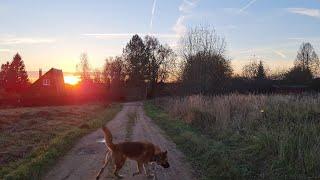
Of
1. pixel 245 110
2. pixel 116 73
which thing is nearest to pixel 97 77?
pixel 116 73

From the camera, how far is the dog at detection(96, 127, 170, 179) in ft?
38.0

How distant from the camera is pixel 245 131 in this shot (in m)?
18.0

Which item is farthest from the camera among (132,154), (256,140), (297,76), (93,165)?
(297,76)

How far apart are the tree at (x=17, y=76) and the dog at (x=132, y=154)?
3211 inches

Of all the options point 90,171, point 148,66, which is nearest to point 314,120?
point 90,171

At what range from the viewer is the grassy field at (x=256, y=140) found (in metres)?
11.8

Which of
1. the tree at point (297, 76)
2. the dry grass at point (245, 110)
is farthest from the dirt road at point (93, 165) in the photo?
the tree at point (297, 76)

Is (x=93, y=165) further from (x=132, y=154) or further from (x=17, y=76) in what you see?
(x=17, y=76)

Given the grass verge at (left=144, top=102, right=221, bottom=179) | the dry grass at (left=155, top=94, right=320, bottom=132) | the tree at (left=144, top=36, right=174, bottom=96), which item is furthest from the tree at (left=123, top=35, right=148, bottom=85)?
the grass verge at (left=144, top=102, right=221, bottom=179)

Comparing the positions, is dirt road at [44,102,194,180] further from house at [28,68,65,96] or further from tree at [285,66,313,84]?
house at [28,68,65,96]

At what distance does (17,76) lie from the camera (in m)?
96.9

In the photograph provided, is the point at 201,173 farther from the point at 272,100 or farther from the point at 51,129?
the point at 51,129

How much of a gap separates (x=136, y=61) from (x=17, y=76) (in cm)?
2496

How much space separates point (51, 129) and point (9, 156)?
948 centimetres
